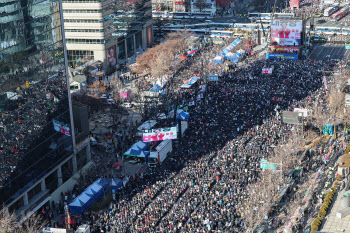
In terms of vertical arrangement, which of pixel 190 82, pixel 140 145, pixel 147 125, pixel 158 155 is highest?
pixel 190 82

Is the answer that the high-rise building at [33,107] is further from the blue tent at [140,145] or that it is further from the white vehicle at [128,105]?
the white vehicle at [128,105]

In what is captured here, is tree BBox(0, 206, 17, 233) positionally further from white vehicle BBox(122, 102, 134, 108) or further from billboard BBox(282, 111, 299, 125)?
billboard BBox(282, 111, 299, 125)

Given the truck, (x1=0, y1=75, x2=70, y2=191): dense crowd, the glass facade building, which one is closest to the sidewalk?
the truck

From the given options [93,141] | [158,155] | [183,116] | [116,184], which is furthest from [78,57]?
[116,184]

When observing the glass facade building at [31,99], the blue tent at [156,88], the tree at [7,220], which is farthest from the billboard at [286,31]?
the tree at [7,220]

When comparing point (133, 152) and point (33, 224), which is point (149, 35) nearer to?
point (133, 152)

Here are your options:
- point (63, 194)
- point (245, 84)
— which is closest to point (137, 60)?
point (245, 84)

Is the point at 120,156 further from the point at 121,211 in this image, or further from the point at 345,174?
the point at 345,174
